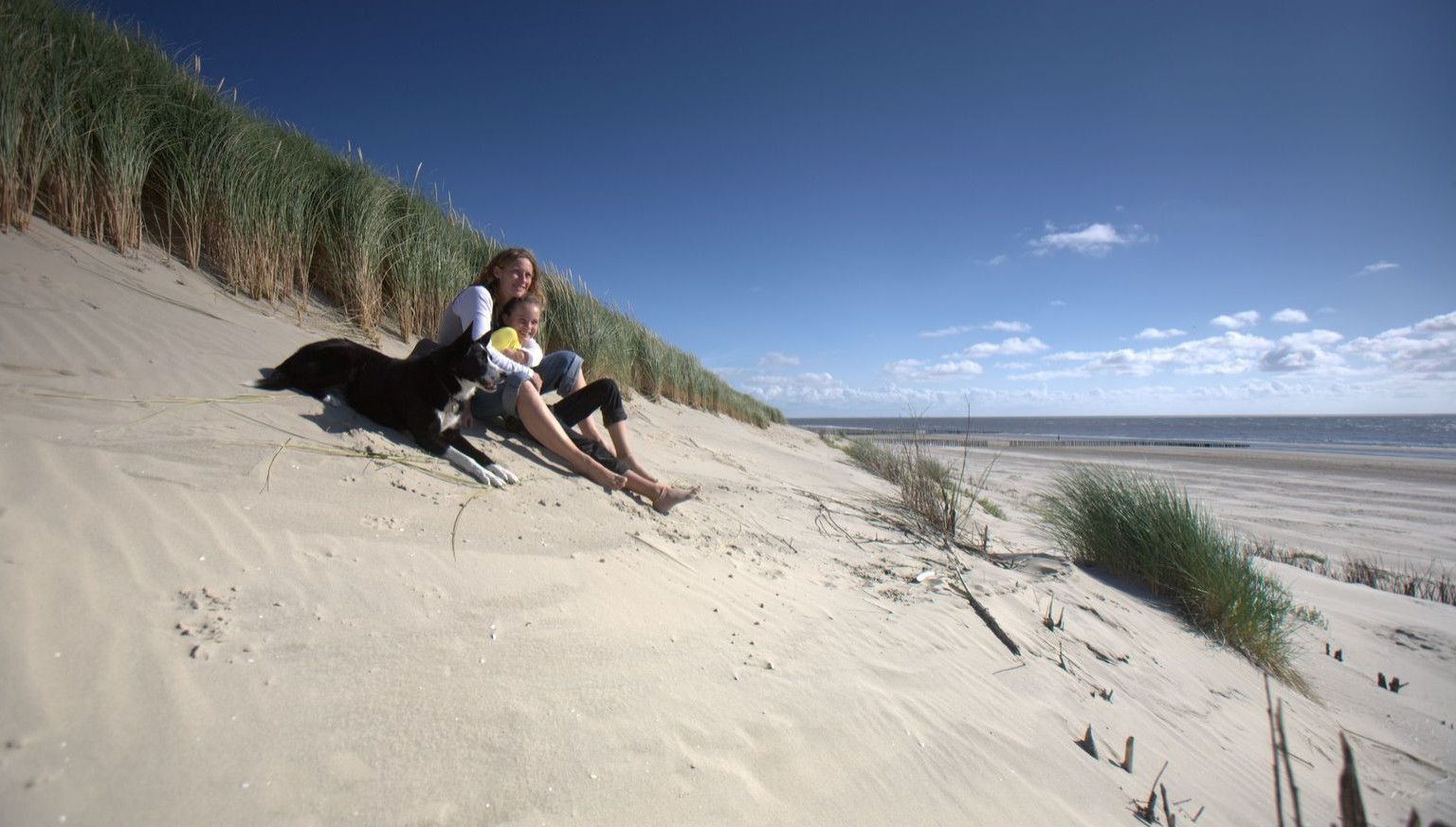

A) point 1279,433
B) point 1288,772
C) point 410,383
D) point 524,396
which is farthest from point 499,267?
point 1279,433

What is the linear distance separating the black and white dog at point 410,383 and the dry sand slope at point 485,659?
0.47 feet

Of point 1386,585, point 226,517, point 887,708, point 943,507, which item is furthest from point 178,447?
point 1386,585

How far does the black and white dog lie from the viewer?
3.16 meters

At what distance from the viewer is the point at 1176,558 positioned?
12.7 ft

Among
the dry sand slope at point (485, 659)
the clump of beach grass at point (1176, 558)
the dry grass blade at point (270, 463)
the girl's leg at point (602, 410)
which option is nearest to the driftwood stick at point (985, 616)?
the dry sand slope at point (485, 659)

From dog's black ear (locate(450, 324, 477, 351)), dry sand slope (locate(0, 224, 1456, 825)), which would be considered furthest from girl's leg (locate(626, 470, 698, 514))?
dog's black ear (locate(450, 324, 477, 351))

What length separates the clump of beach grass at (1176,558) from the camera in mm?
3486

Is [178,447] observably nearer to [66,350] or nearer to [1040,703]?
[66,350]

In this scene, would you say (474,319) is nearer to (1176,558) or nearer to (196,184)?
(196,184)

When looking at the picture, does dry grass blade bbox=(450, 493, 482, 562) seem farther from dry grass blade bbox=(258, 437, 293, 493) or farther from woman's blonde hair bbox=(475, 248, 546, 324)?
woman's blonde hair bbox=(475, 248, 546, 324)

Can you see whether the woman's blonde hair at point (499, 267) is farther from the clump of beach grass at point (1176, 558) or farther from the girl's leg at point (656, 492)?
the clump of beach grass at point (1176, 558)

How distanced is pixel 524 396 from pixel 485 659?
1985 millimetres

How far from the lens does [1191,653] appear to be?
3232 mm

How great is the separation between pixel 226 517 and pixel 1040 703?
9.59ft
